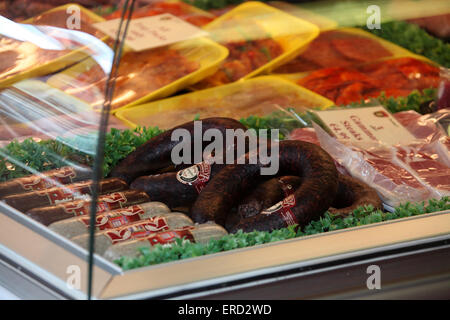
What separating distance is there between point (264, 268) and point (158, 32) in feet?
8.25

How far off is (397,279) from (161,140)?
117 cm

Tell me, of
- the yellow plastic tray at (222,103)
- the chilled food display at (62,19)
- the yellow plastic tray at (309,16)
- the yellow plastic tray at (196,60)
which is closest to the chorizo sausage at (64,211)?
the chilled food display at (62,19)

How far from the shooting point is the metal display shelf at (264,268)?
1.95 m

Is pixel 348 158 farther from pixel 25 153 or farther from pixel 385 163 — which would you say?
pixel 25 153

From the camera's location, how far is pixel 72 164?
7.64 ft

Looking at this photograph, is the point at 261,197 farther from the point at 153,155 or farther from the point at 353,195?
the point at 153,155

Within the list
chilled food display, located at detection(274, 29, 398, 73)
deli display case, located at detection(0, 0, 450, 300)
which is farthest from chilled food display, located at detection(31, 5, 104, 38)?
chilled food display, located at detection(274, 29, 398, 73)

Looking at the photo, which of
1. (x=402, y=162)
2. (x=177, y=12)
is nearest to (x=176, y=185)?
(x=402, y=162)

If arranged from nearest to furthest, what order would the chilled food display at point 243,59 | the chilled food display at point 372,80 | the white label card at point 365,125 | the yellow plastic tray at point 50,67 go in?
the yellow plastic tray at point 50,67 < the white label card at point 365,125 < the chilled food display at point 372,80 < the chilled food display at point 243,59

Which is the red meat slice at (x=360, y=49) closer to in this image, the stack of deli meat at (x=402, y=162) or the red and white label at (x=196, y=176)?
the stack of deli meat at (x=402, y=162)

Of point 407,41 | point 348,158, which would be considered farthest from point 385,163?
point 407,41

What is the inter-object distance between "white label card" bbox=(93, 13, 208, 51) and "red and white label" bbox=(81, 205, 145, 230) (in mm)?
1950

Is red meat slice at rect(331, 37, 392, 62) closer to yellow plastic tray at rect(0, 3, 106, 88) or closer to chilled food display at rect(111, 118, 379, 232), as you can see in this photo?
chilled food display at rect(111, 118, 379, 232)

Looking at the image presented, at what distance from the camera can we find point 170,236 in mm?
2223
